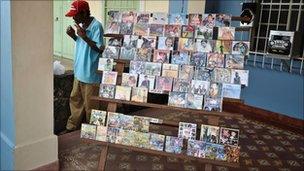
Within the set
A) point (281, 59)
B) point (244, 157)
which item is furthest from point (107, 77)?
point (281, 59)

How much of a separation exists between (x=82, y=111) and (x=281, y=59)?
2.55 m

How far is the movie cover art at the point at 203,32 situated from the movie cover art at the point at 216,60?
0.43 feet

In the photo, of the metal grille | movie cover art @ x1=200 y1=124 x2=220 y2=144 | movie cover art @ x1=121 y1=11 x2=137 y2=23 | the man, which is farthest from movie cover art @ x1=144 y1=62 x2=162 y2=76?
the metal grille

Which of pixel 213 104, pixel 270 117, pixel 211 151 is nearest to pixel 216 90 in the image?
pixel 213 104

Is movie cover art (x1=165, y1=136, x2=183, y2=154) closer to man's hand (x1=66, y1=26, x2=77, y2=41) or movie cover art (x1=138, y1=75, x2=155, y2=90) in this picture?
movie cover art (x1=138, y1=75, x2=155, y2=90)

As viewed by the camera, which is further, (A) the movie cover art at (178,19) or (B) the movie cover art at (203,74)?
(A) the movie cover art at (178,19)

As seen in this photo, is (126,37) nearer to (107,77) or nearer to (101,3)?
(107,77)

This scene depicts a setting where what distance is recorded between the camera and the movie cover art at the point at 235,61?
2008mm

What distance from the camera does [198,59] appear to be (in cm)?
206

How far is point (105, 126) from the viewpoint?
2.19 metres

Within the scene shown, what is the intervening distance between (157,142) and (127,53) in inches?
26.0

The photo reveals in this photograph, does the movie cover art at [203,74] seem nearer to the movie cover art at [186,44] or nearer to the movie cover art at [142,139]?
the movie cover art at [186,44]

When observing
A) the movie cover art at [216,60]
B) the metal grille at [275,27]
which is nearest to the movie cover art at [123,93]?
the movie cover art at [216,60]

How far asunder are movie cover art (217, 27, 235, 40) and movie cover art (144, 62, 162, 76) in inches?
17.9
